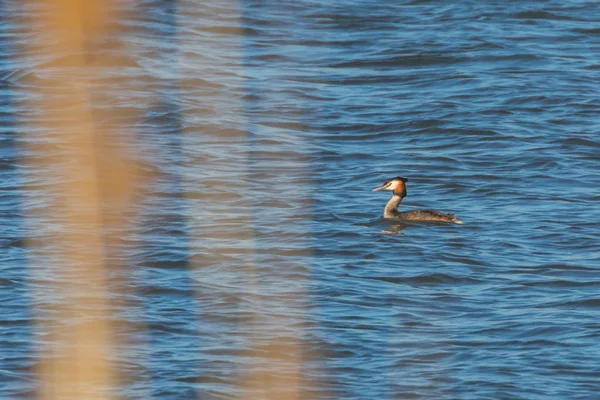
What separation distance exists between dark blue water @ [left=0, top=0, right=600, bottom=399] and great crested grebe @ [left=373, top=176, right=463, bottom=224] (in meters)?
0.10

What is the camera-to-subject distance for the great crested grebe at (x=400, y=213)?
1099cm

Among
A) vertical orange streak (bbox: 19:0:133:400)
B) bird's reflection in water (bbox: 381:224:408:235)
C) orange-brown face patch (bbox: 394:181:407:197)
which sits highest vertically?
vertical orange streak (bbox: 19:0:133:400)

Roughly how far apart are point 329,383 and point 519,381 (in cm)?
94

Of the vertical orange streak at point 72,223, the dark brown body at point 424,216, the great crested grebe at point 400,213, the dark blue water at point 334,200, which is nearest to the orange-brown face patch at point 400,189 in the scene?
the great crested grebe at point 400,213

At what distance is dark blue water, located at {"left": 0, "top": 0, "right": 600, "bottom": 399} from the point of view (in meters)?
7.00

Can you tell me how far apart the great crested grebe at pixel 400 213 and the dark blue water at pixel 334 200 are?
0.34ft

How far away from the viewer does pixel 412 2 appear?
18.9m

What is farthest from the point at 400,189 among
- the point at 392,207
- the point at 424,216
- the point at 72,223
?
the point at 72,223

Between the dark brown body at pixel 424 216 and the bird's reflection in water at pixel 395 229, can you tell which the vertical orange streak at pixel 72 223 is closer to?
the bird's reflection in water at pixel 395 229

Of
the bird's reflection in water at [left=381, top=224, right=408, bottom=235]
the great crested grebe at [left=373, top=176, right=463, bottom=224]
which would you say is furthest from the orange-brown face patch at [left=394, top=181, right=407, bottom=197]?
the bird's reflection in water at [left=381, top=224, right=408, bottom=235]

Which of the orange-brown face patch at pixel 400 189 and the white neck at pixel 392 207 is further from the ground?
the orange-brown face patch at pixel 400 189

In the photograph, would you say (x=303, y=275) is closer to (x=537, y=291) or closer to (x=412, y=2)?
(x=537, y=291)

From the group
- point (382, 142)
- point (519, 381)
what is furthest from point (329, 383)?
point (382, 142)

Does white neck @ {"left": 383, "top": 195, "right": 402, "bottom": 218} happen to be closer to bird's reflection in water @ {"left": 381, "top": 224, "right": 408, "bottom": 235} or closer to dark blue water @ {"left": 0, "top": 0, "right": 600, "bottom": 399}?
dark blue water @ {"left": 0, "top": 0, "right": 600, "bottom": 399}
